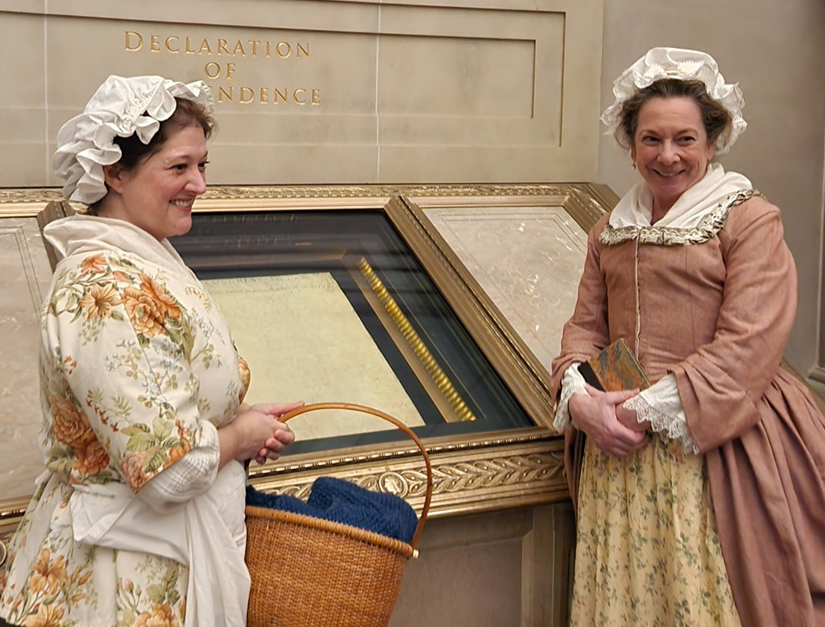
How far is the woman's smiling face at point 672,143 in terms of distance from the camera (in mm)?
2682

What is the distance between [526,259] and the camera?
4023 mm

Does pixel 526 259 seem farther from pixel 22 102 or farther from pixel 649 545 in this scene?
pixel 22 102

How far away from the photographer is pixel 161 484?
184cm

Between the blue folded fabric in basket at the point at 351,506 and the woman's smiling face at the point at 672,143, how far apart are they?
1.23 metres

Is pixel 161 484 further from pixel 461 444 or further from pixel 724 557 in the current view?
pixel 724 557

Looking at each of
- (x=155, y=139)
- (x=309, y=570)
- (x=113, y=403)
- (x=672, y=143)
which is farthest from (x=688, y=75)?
(x=113, y=403)

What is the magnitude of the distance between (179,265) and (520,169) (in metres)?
3.01

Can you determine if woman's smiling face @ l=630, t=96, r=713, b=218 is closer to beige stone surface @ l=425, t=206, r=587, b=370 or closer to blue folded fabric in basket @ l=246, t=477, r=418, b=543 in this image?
beige stone surface @ l=425, t=206, r=587, b=370

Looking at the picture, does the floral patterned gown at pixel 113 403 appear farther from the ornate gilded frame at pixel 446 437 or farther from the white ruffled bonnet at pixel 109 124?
the ornate gilded frame at pixel 446 437

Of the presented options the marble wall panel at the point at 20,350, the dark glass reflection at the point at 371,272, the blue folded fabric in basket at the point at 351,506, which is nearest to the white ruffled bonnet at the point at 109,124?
the blue folded fabric in basket at the point at 351,506

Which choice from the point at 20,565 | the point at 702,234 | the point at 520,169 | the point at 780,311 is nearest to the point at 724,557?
the point at 780,311

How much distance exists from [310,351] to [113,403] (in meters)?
1.53

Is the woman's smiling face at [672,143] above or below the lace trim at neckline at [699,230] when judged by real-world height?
above

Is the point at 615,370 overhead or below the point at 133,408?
below
